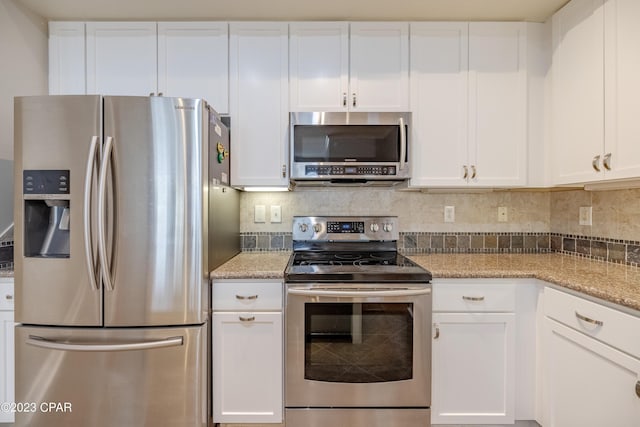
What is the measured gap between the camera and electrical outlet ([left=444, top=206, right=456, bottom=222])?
223 cm

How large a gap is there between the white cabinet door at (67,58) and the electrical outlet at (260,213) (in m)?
1.25

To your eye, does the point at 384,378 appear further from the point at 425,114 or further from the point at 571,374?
the point at 425,114

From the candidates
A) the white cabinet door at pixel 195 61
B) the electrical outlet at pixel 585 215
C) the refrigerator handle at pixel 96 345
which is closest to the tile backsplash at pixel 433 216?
the electrical outlet at pixel 585 215

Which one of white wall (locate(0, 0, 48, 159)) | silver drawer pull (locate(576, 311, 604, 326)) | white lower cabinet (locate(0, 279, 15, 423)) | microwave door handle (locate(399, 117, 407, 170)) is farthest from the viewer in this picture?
microwave door handle (locate(399, 117, 407, 170))

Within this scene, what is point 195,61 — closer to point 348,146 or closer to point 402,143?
point 348,146

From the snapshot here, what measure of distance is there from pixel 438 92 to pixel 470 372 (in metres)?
1.57

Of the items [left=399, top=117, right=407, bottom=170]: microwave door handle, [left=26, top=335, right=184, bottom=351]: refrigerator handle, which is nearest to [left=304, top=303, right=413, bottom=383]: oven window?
[left=26, top=335, right=184, bottom=351]: refrigerator handle

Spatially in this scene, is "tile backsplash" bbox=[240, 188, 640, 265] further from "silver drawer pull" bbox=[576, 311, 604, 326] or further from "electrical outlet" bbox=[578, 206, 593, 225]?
"silver drawer pull" bbox=[576, 311, 604, 326]

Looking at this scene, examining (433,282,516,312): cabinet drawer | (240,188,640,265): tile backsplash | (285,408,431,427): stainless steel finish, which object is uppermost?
(240,188,640,265): tile backsplash

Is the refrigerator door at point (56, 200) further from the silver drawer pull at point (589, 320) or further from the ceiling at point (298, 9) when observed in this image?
the silver drawer pull at point (589, 320)

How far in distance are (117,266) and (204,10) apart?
4.88 ft

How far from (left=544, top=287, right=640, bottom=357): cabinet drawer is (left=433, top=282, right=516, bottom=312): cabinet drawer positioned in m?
0.17

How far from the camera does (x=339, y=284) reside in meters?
1.57

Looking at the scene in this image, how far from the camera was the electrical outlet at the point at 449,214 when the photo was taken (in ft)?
7.30
